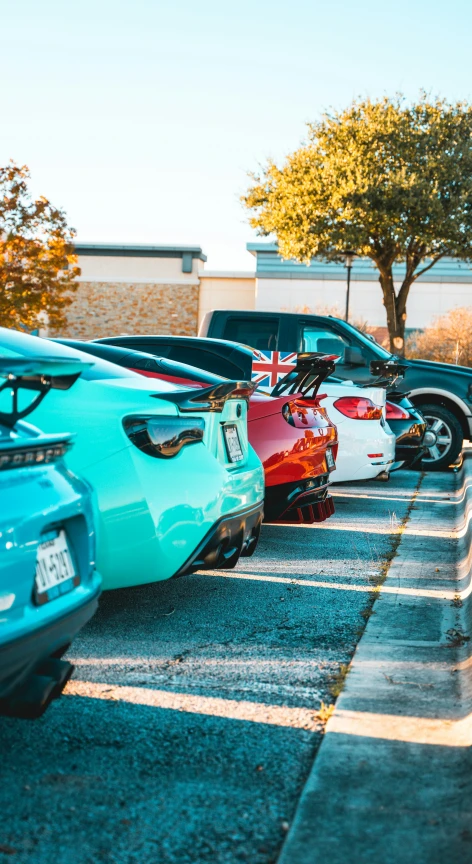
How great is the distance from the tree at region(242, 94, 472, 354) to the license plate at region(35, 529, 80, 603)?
27.4 m

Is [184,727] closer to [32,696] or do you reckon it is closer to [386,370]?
[32,696]

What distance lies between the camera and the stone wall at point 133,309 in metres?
53.0

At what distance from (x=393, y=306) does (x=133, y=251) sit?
24128 millimetres

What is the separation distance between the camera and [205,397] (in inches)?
203

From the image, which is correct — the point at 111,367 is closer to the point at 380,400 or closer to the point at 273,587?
the point at 273,587

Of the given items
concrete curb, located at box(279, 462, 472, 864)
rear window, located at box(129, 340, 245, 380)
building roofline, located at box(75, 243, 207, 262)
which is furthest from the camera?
building roofline, located at box(75, 243, 207, 262)

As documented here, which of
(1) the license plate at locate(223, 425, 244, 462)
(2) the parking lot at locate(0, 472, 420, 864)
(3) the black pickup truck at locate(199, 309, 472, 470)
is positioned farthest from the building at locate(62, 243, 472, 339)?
(2) the parking lot at locate(0, 472, 420, 864)

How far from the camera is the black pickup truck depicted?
1305 cm

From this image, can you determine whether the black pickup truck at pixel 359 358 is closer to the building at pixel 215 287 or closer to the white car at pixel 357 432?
the white car at pixel 357 432

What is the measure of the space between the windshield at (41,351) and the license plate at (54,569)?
1.74 metres

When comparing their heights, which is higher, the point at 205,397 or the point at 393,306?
the point at 393,306

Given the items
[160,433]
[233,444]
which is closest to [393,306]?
[233,444]

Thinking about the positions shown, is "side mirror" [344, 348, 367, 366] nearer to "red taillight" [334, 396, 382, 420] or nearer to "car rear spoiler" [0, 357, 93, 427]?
"red taillight" [334, 396, 382, 420]

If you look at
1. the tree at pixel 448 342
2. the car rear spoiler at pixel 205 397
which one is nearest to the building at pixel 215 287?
the tree at pixel 448 342
